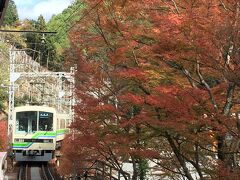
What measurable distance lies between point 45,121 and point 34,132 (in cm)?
87

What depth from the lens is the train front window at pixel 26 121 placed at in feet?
73.5

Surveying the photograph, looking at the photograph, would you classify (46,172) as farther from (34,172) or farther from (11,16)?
(11,16)

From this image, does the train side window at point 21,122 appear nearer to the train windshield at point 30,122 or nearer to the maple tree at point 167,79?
the train windshield at point 30,122

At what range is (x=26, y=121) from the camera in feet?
73.8

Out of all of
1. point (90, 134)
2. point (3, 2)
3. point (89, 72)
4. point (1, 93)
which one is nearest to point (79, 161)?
point (90, 134)

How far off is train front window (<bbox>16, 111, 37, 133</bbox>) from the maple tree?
29.2 feet

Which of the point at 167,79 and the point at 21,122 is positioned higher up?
the point at 167,79

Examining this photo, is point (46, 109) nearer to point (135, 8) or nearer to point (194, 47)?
point (135, 8)

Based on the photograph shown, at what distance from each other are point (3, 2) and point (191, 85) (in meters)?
4.90

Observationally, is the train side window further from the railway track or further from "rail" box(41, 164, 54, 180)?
"rail" box(41, 164, 54, 180)

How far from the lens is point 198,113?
8.69 meters

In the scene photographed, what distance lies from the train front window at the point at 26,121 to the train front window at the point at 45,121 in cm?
33

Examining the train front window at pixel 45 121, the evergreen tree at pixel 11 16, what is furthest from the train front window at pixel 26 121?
the evergreen tree at pixel 11 16

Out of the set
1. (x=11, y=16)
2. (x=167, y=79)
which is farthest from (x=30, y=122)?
(x=11, y=16)
